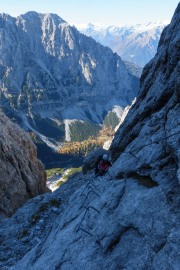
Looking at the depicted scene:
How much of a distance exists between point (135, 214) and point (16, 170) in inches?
1675

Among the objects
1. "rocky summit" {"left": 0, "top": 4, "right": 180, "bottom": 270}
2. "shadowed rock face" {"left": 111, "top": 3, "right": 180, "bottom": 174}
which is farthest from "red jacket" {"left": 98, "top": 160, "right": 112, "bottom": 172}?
"shadowed rock face" {"left": 111, "top": 3, "right": 180, "bottom": 174}

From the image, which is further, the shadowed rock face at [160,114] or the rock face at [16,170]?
the rock face at [16,170]

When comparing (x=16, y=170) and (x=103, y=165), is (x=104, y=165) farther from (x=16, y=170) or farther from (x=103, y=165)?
(x=16, y=170)

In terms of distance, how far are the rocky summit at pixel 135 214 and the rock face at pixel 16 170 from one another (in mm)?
23047

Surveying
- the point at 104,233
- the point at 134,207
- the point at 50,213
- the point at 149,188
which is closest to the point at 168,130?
the point at 149,188

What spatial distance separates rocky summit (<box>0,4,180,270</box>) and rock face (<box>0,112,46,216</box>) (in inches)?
907

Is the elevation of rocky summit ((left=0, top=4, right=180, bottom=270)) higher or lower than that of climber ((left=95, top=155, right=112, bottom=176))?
higher

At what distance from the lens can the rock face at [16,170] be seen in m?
52.1

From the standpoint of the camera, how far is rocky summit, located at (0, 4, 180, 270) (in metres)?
14.8

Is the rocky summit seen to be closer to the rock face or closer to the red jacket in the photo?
the red jacket

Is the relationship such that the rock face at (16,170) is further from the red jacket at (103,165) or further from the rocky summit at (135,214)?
the red jacket at (103,165)

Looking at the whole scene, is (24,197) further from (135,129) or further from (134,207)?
(134,207)

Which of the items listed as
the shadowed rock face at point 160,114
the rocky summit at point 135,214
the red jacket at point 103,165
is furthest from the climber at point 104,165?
the shadowed rock face at point 160,114

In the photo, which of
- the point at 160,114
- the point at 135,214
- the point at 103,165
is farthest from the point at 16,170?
the point at 135,214
